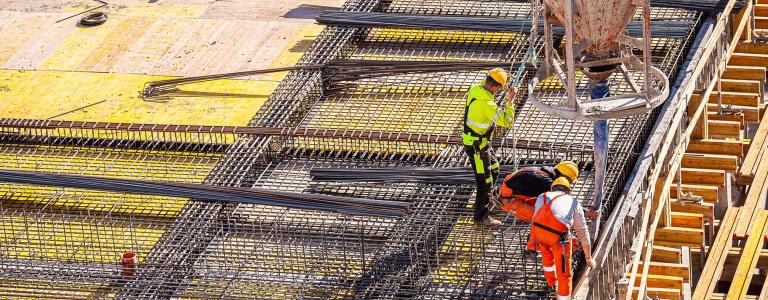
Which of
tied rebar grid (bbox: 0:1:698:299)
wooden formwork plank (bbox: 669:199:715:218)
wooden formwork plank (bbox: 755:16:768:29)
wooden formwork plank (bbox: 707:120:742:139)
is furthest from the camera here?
wooden formwork plank (bbox: 755:16:768:29)

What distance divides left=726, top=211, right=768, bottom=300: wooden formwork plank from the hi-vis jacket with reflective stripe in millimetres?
7698

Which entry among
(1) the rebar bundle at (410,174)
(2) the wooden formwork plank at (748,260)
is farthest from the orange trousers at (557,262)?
(2) the wooden formwork plank at (748,260)

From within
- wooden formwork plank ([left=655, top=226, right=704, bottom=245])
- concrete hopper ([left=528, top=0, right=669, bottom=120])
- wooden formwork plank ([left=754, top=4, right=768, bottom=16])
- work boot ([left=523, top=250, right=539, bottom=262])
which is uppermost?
concrete hopper ([left=528, top=0, right=669, bottom=120])

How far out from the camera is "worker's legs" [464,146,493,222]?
20.8 meters

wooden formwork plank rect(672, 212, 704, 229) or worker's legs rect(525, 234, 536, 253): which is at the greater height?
worker's legs rect(525, 234, 536, 253)

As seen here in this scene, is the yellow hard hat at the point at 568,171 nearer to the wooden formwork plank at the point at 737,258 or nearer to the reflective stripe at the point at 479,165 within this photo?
the reflective stripe at the point at 479,165

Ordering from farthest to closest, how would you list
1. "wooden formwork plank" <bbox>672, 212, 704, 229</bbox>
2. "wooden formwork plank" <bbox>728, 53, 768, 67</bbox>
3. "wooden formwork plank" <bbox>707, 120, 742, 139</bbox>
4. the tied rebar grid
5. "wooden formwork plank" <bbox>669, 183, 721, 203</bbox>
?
"wooden formwork plank" <bbox>728, 53, 768, 67</bbox> < "wooden formwork plank" <bbox>707, 120, 742, 139</bbox> < "wooden formwork plank" <bbox>669, 183, 721, 203</bbox> < "wooden formwork plank" <bbox>672, 212, 704, 229</bbox> < the tied rebar grid

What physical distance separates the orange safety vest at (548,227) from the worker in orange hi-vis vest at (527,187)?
77cm

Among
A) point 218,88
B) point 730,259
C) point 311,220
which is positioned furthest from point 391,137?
point 730,259

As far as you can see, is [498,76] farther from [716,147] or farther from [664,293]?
[716,147]

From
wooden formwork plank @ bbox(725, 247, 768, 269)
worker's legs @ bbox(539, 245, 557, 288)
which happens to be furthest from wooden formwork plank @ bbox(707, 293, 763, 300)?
worker's legs @ bbox(539, 245, 557, 288)

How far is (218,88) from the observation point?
27.6m

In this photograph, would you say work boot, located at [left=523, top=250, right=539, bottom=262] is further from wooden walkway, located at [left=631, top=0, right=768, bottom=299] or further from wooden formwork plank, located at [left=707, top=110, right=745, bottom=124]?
wooden formwork plank, located at [left=707, top=110, right=745, bottom=124]

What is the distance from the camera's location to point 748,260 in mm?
27469
